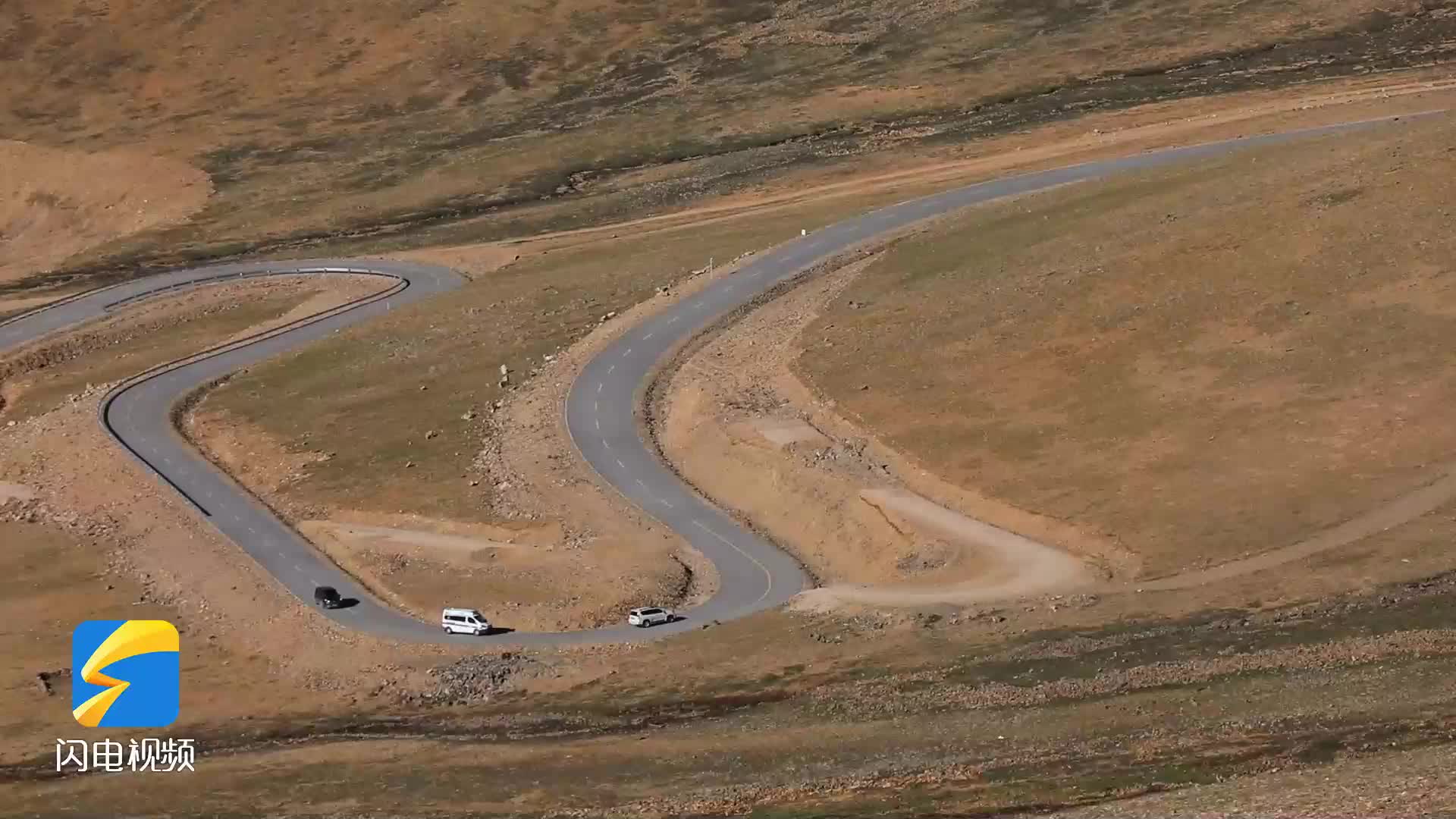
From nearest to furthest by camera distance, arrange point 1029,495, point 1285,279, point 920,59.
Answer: point 1029,495
point 1285,279
point 920,59

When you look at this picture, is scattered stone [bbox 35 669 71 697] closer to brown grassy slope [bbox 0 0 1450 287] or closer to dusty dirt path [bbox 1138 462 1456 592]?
dusty dirt path [bbox 1138 462 1456 592]

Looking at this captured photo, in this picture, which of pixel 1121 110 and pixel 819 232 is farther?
pixel 1121 110

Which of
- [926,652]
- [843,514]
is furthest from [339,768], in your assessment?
[843,514]

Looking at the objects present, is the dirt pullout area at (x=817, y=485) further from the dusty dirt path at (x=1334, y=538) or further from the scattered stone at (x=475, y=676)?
the scattered stone at (x=475, y=676)

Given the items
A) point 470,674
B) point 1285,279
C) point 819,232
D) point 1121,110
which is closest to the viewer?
point 470,674

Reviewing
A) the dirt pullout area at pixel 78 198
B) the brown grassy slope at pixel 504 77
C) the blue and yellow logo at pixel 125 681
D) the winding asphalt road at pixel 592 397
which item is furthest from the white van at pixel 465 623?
the dirt pullout area at pixel 78 198

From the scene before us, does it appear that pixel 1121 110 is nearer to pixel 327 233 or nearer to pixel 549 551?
pixel 327 233

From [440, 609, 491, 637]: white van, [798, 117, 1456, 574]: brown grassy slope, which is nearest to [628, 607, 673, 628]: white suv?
[440, 609, 491, 637]: white van
